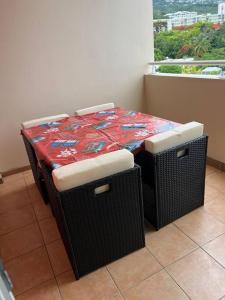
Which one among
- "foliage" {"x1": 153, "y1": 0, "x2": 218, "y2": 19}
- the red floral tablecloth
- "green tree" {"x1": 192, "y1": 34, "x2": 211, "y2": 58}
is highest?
"foliage" {"x1": 153, "y1": 0, "x2": 218, "y2": 19}

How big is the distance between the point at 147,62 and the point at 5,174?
2.43 m

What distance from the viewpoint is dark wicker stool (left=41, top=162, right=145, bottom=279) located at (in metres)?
1.27

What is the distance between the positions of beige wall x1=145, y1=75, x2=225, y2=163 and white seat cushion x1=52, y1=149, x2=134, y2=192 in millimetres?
1395

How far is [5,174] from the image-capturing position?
289 cm

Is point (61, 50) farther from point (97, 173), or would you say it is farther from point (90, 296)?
point (90, 296)

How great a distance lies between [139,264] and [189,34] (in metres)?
2.43

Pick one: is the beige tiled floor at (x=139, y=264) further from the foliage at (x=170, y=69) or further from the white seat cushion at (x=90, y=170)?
the foliage at (x=170, y=69)

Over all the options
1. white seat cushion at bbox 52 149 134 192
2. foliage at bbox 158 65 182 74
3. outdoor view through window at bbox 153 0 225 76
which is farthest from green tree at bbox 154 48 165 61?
white seat cushion at bbox 52 149 134 192

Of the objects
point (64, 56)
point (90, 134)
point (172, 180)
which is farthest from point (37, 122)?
point (172, 180)

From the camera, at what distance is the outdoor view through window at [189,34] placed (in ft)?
7.36

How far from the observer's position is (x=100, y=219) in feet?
4.52

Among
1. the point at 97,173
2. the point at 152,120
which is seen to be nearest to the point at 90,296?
the point at 97,173

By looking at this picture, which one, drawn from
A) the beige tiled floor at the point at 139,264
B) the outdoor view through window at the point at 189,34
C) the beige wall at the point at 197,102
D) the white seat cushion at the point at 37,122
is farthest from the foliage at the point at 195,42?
the white seat cushion at the point at 37,122

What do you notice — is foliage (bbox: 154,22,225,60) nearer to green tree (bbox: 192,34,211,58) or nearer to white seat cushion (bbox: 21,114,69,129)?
green tree (bbox: 192,34,211,58)
